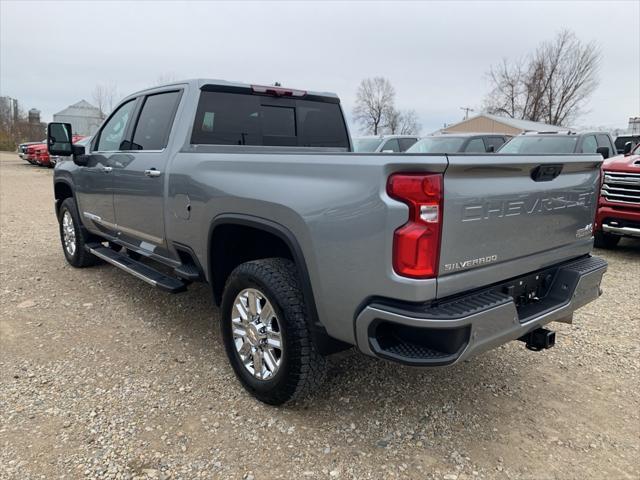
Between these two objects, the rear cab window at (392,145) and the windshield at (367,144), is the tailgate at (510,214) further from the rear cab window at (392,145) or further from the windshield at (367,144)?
the windshield at (367,144)

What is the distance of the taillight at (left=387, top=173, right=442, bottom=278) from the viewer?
2121 mm

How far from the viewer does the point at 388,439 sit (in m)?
2.71

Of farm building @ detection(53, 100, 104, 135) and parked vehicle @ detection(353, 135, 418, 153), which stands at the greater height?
farm building @ detection(53, 100, 104, 135)

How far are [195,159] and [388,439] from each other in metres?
2.13

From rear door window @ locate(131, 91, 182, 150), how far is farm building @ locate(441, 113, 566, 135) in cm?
3667

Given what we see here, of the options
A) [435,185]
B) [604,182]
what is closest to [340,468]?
[435,185]

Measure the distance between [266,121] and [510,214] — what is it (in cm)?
225

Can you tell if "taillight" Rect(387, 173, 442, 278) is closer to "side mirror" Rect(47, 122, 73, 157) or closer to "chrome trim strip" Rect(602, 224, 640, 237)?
"side mirror" Rect(47, 122, 73, 157)

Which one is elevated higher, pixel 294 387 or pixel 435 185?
pixel 435 185

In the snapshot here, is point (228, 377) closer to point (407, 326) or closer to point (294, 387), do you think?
point (294, 387)

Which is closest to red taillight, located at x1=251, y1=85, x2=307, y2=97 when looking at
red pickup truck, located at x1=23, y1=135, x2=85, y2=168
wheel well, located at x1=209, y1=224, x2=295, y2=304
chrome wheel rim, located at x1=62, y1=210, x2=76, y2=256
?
wheel well, located at x1=209, y1=224, x2=295, y2=304

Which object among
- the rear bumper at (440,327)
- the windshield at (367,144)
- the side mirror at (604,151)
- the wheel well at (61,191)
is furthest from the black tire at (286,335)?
the windshield at (367,144)

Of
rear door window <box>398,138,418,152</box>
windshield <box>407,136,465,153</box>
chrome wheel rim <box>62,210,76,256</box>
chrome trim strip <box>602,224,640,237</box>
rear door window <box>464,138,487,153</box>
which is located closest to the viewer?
chrome wheel rim <box>62,210,76,256</box>

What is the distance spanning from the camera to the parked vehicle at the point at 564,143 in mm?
8703
